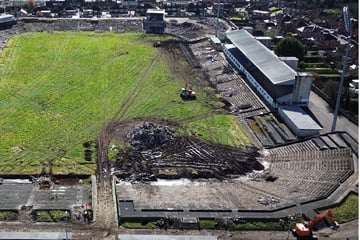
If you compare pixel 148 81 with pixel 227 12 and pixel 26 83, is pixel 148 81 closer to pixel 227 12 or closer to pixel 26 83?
pixel 26 83

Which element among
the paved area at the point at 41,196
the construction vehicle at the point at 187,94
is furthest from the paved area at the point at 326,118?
the paved area at the point at 41,196

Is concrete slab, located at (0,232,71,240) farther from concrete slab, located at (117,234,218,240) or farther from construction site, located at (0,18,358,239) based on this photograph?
concrete slab, located at (117,234,218,240)

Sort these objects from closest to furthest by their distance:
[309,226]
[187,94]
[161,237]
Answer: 1. [161,237]
2. [309,226]
3. [187,94]

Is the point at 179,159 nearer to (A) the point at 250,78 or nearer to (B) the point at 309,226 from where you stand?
(B) the point at 309,226

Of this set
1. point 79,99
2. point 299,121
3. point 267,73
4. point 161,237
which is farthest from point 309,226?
point 79,99

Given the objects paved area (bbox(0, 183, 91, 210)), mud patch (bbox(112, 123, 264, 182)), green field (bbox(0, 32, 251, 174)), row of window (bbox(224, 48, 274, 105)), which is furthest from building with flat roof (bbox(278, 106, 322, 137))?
paved area (bbox(0, 183, 91, 210))
